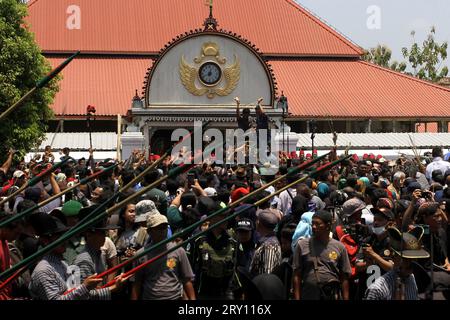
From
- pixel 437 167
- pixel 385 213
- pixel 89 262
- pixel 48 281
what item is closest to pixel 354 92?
pixel 437 167

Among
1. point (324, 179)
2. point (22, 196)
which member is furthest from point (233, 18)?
point (22, 196)

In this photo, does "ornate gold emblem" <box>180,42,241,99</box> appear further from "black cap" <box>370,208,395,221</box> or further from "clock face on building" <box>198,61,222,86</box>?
"black cap" <box>370,208,395,221</box>

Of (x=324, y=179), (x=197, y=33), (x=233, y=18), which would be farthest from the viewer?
(x=233, y=18)

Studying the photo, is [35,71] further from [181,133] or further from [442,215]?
[442,215]

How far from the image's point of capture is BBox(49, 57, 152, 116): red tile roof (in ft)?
144

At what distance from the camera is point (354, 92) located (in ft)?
158

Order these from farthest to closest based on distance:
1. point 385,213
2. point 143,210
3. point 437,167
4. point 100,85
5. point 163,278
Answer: point 100,85, point 437,167, point 385,213, point 143,210, point 163,278

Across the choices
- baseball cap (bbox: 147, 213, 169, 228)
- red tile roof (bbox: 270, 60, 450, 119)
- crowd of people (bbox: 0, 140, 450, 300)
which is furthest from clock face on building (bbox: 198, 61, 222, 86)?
baseball cap (bbox: 147, 213, 169, 228)

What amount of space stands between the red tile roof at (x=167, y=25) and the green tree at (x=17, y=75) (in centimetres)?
1653

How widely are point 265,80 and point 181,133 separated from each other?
5.60 metres

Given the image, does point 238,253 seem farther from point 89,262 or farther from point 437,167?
point 437,167

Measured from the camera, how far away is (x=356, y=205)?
9.60 metres

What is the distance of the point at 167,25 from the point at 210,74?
1576cm

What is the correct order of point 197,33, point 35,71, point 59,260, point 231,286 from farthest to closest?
point 197,33
point 35,71
point 231,286
point 59,260
